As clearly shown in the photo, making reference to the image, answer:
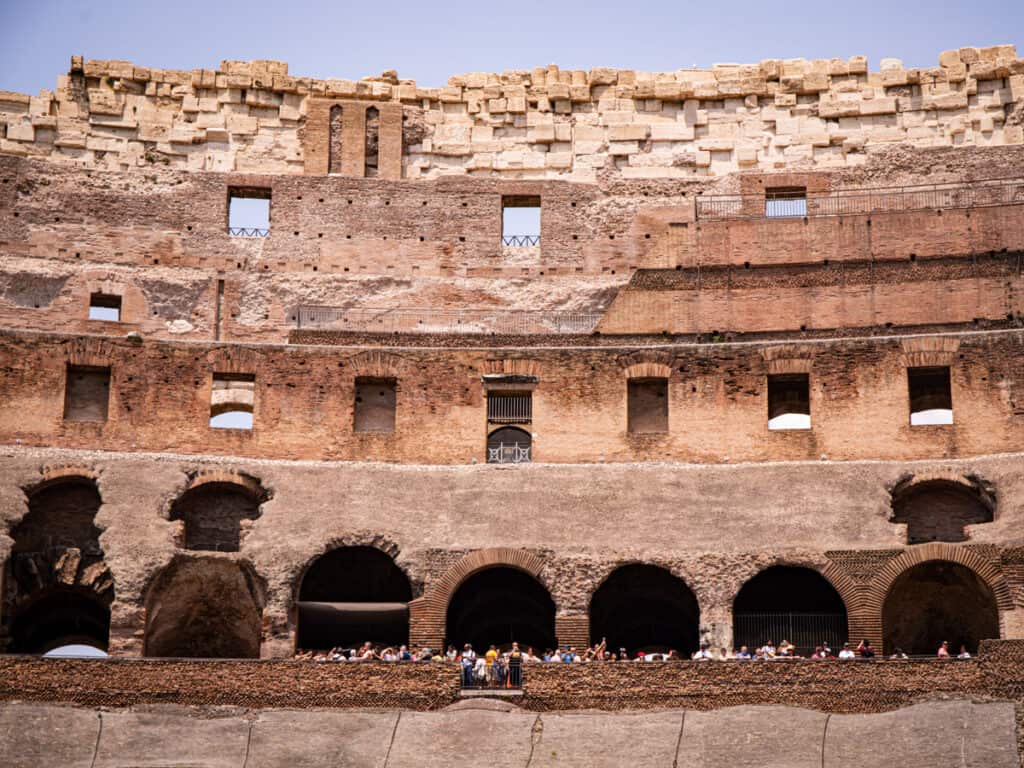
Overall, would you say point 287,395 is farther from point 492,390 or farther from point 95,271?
point 95,271

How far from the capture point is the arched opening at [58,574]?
114ft

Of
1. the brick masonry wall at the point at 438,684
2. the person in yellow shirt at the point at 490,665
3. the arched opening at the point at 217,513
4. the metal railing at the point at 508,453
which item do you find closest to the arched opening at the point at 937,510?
the brick masonry wall at the point at 438,684

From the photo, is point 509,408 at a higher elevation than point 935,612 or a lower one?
higher

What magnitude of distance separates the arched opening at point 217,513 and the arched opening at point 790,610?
10109 millimetres

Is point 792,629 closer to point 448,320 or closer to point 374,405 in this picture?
point 374,405

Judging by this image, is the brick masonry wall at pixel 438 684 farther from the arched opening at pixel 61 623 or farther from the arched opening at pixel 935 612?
the arched opening at pixel 61 623

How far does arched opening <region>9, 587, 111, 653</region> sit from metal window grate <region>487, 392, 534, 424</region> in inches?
360

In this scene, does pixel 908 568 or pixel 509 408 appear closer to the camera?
pixel 908 568

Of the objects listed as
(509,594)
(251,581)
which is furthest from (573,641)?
(251,581)

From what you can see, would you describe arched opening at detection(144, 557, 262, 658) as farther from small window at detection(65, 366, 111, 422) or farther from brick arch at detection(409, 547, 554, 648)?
small window at detection(65, 366, 111, 422)

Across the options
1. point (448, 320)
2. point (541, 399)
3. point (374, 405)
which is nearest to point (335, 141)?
point (448, 320)

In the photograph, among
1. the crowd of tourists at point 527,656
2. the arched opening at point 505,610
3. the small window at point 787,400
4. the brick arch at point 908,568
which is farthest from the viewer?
the small window at point 787,400

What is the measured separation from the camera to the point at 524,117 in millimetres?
48375

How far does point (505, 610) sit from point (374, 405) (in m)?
5.98
